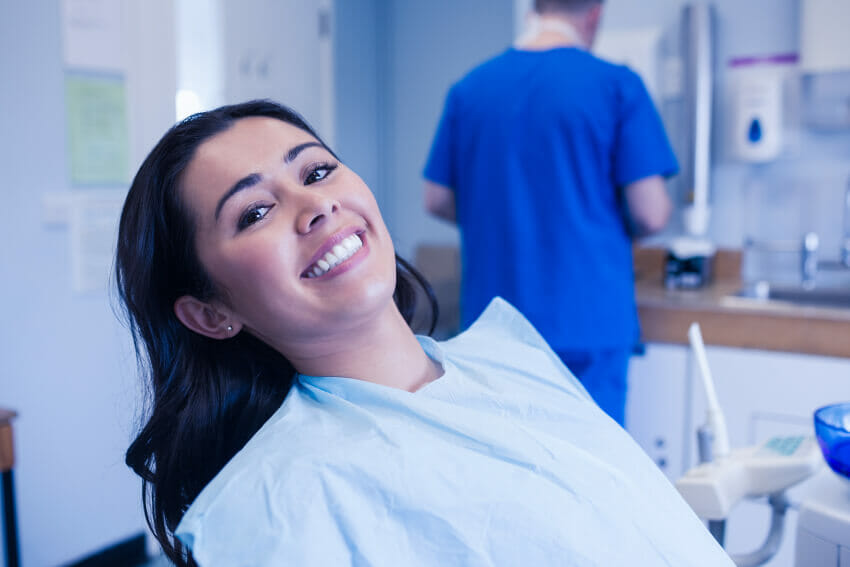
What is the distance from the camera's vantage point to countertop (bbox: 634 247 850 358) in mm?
1811

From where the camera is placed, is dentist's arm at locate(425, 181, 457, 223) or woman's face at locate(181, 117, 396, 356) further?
dentist's arm at locate(425, 181, 457, 223)

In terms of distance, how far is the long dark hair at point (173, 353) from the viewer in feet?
3.04

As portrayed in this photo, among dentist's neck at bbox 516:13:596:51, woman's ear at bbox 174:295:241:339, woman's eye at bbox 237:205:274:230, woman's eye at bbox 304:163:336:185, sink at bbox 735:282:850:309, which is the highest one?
dentist's neck at bbox 516:13:596:51

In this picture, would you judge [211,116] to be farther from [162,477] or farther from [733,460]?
[733,460]

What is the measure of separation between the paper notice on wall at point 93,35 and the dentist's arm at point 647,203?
1.62 metres

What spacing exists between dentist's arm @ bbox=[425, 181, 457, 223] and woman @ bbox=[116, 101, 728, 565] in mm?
837

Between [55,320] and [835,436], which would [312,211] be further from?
[55,320]

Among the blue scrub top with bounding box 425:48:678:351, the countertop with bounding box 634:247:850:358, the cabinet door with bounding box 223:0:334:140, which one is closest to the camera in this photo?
the blue scrub top with bounding box 425:48:678:351

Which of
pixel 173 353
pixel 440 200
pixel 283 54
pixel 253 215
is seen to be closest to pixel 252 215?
pixel 253 215

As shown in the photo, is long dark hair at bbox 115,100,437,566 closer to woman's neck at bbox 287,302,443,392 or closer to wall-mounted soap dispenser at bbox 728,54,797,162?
woman's neck at bbox 287,302,443,392

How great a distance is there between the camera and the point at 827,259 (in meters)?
2.25

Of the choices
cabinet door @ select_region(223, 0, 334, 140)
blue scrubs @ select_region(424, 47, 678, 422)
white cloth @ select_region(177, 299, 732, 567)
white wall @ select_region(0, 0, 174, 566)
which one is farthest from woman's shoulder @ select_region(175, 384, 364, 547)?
cabinet door @ select_region(223, 0, 334, 140)

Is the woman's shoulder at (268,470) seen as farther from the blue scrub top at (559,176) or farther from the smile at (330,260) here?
the blue scrub top at (559,176)

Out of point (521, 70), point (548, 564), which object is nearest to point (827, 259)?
point (521, 70)
